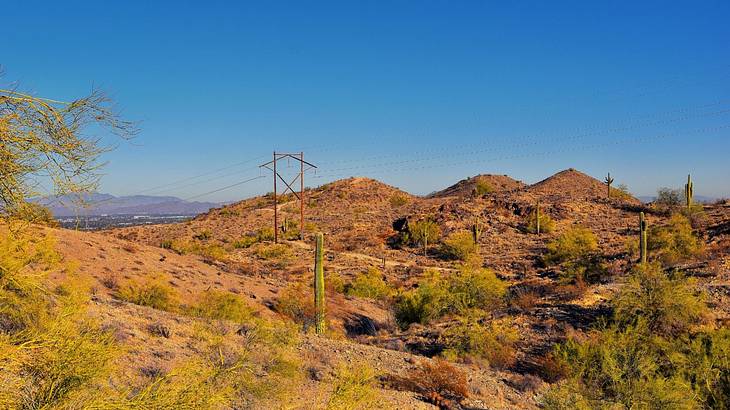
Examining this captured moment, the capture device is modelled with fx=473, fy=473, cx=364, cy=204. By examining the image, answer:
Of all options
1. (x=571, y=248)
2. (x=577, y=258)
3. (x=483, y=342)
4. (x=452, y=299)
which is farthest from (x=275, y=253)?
(x=483, y=342)

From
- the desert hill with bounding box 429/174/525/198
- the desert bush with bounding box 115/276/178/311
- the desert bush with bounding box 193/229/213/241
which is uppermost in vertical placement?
the desert hill with bounding box 429/174/525/198

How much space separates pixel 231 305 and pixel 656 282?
1498cm

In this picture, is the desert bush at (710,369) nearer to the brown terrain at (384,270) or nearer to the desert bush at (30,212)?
the brown terrain at (384,270)

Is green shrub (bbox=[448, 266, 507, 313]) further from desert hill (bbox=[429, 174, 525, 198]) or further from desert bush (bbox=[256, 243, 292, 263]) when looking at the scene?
desert hill (bbox=[429, 174, 525, 198])

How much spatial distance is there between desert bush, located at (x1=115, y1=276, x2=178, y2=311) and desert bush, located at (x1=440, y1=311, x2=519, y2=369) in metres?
10.4

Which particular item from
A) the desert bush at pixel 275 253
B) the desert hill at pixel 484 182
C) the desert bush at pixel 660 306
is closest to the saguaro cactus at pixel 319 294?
the desert bush at pixel 660 306

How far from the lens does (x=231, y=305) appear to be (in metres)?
18.3

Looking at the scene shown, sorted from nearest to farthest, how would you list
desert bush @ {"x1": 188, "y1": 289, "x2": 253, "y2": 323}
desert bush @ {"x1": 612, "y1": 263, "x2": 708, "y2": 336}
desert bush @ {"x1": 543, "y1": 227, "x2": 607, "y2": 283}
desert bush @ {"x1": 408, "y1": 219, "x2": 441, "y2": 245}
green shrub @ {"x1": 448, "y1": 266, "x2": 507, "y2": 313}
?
desert bush @ {"x1": 612, "y1": 263, "x2": 708, "y2": 336} < desert bush @ {"x1": 188, "y1": 289, "x2": 253, "y2": 323} < green shrub @ {"x1": 448, "y1": 266, "x2": 507, "y2": 313} < desert bush @ {"x1": 543, "y1": 227, "x2": 607, "y2": 283} < desert bush @ {"x1": 408, "y1": 219, "x2": 441, "y2": 245}

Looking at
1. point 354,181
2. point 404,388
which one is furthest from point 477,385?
point 354,181

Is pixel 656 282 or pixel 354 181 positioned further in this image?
pixel 354 181

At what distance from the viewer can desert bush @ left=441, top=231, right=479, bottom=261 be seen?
3603cm

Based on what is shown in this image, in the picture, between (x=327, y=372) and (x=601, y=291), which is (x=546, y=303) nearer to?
(x=601, y=291)

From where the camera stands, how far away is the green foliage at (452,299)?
19547mm

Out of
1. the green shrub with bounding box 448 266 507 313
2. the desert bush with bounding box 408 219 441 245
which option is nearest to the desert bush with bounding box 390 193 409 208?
the desert bush with bounding box 408 219 441 245
